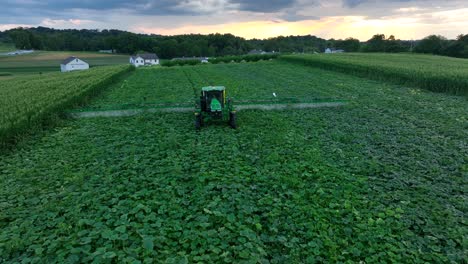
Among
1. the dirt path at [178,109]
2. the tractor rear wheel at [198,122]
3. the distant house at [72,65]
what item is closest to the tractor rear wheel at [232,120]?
the tractor rear wheel at [198,122]

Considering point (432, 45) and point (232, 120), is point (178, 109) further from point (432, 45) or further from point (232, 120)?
point (432, 45)

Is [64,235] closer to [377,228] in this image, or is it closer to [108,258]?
[108,258]

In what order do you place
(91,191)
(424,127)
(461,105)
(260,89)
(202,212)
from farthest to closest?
(260,89), (461,105), (424,127), (91,191), (202,212)

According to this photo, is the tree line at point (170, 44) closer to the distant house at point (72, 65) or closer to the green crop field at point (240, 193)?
the distant house at point (72, 65)

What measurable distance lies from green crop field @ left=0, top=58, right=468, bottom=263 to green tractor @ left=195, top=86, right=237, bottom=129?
45 cm

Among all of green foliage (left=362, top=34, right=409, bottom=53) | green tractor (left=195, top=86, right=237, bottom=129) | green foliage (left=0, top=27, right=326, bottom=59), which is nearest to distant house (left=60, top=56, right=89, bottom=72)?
green foliage (left=0, top=27, right=326, bottom=59)

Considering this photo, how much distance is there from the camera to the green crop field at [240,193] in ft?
13.8

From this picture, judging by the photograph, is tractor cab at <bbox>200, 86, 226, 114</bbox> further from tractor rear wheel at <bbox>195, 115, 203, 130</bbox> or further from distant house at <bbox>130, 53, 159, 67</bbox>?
distant house at <bbox>130, 53, 159, 67</bbox>

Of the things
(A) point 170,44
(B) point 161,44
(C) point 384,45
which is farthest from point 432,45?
(B) point 161,44

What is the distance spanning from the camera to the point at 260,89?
60.7 feet

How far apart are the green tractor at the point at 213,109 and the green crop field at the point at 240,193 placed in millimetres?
452

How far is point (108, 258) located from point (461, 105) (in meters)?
15.6

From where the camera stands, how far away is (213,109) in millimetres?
9977

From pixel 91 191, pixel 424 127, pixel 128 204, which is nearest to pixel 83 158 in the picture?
pixel 91 191
